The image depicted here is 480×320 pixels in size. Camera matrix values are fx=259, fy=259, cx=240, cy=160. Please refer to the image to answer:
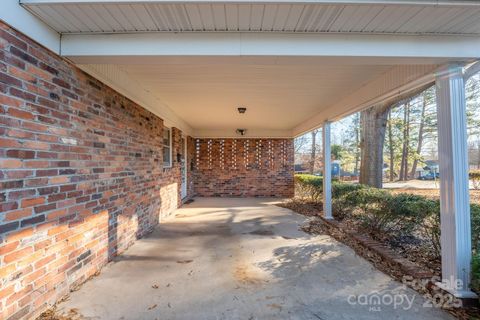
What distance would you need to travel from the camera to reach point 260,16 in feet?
Answer: 7.17

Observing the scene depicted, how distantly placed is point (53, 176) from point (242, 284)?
217 centimetres

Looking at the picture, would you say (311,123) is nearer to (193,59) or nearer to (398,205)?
Answer: (398,205)

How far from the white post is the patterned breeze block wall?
7642 mm

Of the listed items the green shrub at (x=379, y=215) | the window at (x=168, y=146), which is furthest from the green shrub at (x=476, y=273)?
the window at (x=168, y=146)

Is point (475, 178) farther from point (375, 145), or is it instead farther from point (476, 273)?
point (476, 273)

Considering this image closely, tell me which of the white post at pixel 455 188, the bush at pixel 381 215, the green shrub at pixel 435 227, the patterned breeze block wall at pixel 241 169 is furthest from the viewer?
the patterned breeze block wall at pixel 241 169

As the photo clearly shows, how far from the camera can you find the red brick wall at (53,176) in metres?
1.93

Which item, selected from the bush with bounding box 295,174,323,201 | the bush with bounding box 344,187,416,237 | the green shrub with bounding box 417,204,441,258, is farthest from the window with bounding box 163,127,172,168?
the green shrub with bounding box 417,204,441,258

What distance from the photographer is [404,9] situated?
2096 mm

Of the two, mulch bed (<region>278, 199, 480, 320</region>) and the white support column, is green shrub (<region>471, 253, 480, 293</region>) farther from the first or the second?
the white support column

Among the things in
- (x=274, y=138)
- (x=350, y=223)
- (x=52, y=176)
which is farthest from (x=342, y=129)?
(x=52, y=176)

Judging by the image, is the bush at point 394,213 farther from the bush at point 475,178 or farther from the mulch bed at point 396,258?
the bush at point 475,178

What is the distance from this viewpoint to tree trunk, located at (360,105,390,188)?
8.08 m

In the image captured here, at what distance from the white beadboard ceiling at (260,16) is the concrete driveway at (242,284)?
101 inches
